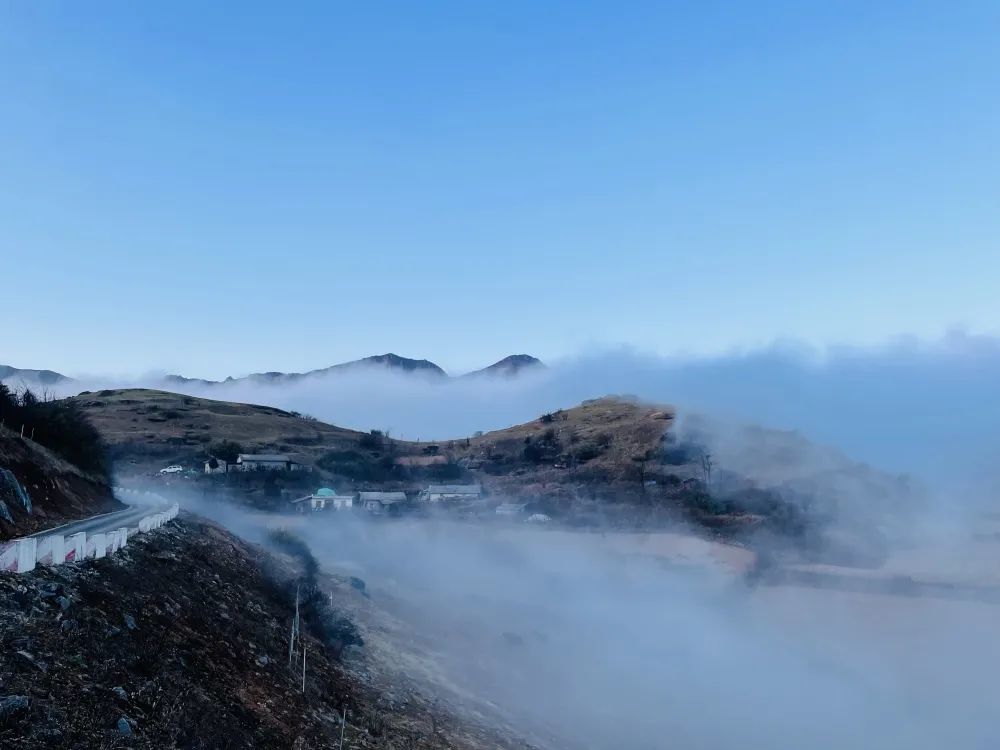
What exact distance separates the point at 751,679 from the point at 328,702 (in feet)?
81.5

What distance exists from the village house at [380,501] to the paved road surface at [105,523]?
49.1 meters

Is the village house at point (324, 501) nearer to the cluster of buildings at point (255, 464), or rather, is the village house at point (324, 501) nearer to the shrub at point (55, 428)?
the cluster of buildings at point (255, 464)

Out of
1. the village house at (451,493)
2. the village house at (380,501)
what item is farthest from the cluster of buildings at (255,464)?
the village house at (451,493)

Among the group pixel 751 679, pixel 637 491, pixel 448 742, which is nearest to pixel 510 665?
pixel 751 679

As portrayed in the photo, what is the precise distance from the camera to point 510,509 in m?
85.7

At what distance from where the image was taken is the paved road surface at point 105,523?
84.5ft

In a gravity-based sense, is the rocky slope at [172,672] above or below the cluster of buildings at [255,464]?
below

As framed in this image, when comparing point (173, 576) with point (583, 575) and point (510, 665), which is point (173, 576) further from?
point (583, 575)

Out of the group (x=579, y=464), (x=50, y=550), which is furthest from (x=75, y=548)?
(x=579, y=464)

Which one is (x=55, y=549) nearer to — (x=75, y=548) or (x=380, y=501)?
(x=75, y=548)

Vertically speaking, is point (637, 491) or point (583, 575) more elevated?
point (637, 491)

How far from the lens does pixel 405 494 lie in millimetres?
94562

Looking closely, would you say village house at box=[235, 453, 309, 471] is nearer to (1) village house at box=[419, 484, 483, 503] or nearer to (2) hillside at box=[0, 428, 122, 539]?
(1) village house at box=[419, 484, 483, 503]

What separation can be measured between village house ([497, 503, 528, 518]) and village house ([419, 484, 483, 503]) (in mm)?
5408
